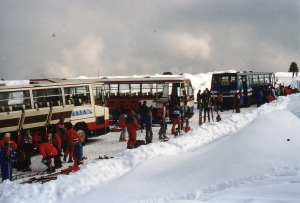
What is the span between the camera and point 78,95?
14391 millimetres

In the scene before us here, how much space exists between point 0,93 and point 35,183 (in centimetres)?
476

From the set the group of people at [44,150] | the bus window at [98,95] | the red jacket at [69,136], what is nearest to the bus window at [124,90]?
the bus window at [98,95]

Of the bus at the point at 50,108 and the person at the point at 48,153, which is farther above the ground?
the bus at the point at 50,108

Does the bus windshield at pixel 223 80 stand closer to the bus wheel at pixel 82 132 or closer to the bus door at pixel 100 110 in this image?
the bus door at pixel 100 110

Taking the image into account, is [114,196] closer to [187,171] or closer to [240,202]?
[187,171]

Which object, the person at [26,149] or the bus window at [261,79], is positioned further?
the bus window at [261,79]

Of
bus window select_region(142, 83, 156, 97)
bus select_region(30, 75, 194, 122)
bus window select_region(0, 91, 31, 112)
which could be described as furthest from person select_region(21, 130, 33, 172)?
bus window select_region(142, 83, 156, 97)

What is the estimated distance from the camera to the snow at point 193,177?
6539mm

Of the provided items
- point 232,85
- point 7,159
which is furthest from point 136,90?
point 7,159

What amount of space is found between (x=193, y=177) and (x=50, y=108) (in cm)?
714

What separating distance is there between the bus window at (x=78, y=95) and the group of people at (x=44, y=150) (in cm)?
215

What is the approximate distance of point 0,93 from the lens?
38.0 ft

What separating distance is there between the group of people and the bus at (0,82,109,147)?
444mm

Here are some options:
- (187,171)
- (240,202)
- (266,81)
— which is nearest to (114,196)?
(187,171)
